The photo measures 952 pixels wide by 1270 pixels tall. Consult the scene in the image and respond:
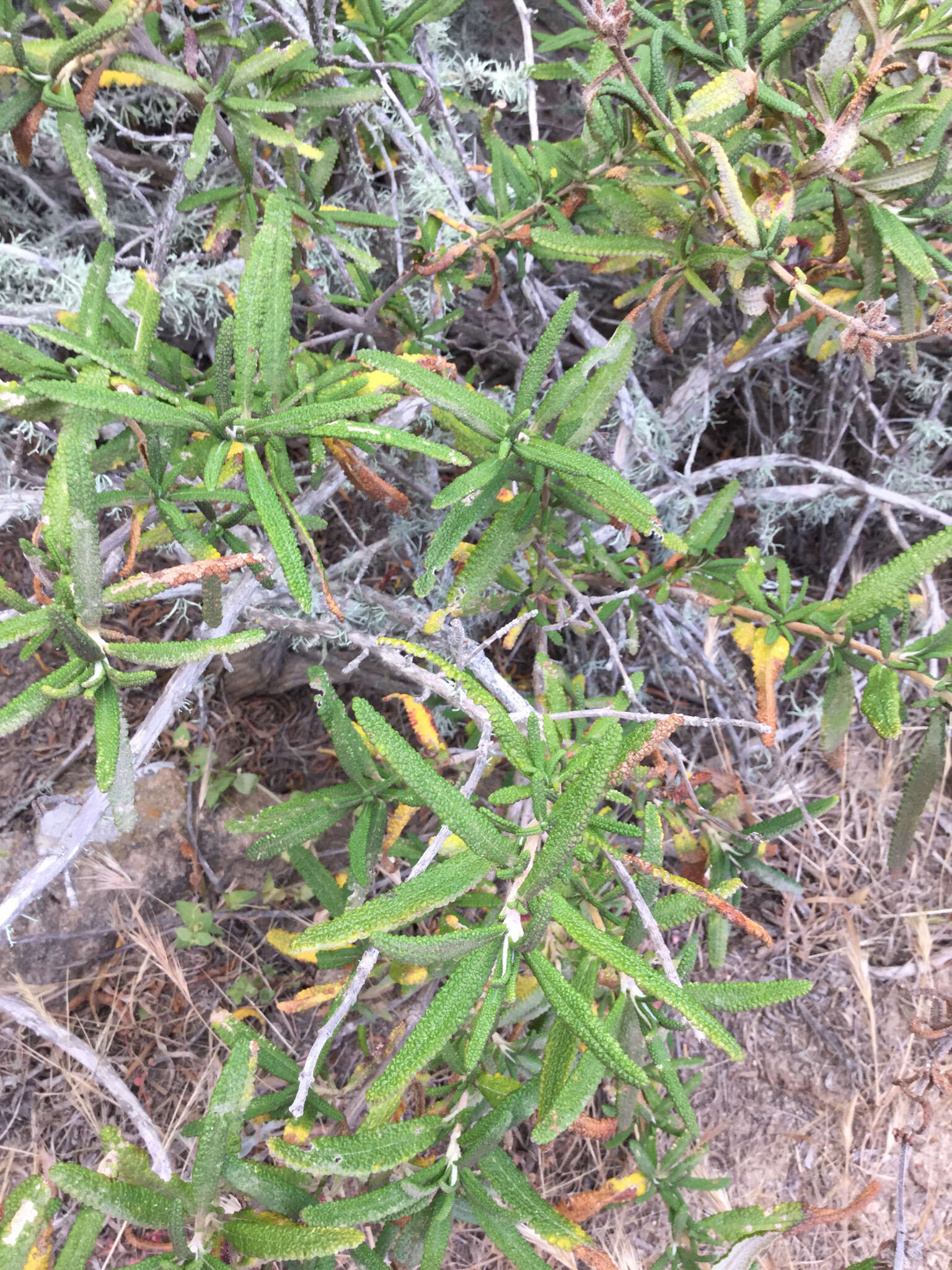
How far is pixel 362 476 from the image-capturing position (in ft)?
4.90

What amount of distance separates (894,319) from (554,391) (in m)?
1.31

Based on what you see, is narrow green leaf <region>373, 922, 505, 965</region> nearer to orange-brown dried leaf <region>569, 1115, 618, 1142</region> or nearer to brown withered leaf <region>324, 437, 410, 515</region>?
orange-brown dried leaf <region>569, 1115, 618, 1142</region>

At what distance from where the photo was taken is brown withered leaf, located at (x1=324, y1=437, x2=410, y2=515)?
4.77ft

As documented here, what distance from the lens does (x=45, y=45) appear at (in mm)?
1391

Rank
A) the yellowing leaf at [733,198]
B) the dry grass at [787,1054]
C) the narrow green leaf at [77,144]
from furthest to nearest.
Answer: the dry grass at [787,1054], the narrow green leaf at [77,144], the yellowing leaf at [733,198]

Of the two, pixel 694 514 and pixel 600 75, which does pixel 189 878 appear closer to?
pixel 694 514

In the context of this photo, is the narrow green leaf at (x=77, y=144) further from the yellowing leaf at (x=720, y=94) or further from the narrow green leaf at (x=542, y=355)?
the yellowing leaf at (x=720, y=94)

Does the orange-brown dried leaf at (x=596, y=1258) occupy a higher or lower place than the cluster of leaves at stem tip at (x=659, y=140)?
lower

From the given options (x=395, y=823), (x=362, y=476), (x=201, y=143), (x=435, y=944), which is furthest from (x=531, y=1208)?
(x=201, y=143)

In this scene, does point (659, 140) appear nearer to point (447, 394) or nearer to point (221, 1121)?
point (447, 394)

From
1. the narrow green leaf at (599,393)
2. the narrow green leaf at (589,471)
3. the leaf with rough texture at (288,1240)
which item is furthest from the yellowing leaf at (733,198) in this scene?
the leaf with rough texture at (288,1240)

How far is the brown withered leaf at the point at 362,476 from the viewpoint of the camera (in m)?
1.45

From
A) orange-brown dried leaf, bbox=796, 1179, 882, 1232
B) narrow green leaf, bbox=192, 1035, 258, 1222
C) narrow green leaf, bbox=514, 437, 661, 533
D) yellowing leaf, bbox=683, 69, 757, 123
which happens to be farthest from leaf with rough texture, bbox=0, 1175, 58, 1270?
yellowing leaf, bbox=683, 69, 757, 123

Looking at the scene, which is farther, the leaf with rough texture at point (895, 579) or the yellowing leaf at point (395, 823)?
the yellowing leaf at point (395, 823)
